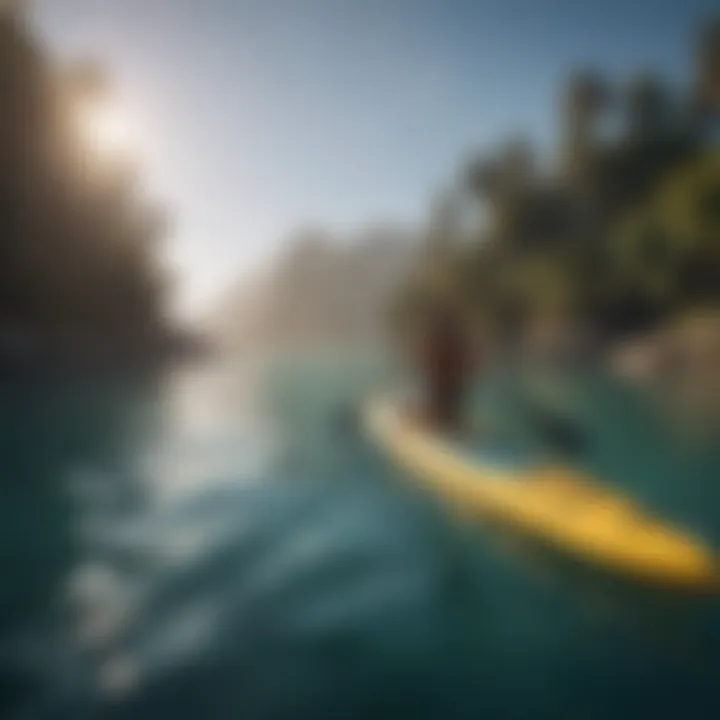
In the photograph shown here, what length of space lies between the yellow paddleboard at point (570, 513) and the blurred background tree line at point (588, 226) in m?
1.05

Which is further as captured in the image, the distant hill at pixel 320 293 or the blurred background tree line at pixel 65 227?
the blurred background tree line at pixel 65 227

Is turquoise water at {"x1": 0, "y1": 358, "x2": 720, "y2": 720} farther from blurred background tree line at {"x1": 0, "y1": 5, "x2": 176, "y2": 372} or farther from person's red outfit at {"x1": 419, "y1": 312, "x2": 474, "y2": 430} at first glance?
blurred background tree line at {"x1": 0, "y1": 5, "x2": 176, "y2": 372}

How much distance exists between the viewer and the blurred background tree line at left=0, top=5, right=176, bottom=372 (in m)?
5.16

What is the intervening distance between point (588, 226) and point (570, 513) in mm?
2687

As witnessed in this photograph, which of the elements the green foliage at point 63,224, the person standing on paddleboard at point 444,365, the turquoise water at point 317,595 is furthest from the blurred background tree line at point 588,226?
the green foliage at point 63,224

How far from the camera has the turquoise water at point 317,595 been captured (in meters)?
2.72

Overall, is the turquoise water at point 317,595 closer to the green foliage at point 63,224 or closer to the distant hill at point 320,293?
the distant hill at point 320,293

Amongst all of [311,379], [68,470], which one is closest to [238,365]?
[311,379]

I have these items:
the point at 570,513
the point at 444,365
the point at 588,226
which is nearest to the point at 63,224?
the point at 444,365

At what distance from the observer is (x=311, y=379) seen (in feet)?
21.3

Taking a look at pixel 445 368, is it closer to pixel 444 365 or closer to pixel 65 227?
pixel 444 365

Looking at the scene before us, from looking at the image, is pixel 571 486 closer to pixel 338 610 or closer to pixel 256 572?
pixel 338 610

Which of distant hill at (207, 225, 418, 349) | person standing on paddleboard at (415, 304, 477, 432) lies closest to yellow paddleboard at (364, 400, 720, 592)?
person standing on paddleboard at (415, 304, 477, 432)

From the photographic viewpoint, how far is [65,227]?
7.35 meters
